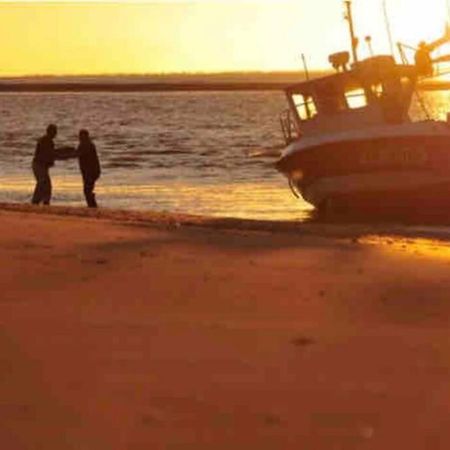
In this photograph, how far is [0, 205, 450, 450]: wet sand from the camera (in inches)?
222

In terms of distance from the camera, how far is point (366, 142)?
82.7 ft

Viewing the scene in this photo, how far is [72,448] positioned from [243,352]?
1.88m

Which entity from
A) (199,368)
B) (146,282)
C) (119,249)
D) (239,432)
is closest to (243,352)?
(199,368)

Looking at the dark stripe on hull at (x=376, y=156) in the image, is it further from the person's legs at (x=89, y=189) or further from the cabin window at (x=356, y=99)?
the person's legs at (x=89, y=189)

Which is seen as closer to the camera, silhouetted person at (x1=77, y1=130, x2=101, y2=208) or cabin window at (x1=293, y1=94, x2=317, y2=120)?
silhouetted person at (x1=77, y1=130, x2=101, y2=208)

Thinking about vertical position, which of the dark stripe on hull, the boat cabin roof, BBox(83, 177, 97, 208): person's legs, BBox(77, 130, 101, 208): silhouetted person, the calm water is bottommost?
the calm water

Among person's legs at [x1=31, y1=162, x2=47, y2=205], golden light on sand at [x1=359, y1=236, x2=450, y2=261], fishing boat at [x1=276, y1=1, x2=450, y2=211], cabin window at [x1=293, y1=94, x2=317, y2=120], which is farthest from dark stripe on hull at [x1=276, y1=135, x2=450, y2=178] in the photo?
golden light on sand at [x1=359, y1=236, x2=450, y2=261]

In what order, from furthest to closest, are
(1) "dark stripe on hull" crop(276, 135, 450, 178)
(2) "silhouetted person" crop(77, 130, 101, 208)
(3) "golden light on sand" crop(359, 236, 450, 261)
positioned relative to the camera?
1. (1) "dark stripe on hull" crop(276, 135, 450, 178)
2. (2) "silhouetted person" crop(77, 130, 101, 208)
3. (3) "golden light on sand" crop(359, 236, 450, 261)

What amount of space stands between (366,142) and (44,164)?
663 cm

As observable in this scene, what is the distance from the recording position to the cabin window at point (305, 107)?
2655 centimetres

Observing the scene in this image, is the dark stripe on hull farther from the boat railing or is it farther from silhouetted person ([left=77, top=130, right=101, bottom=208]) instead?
silhouetted person ([left=77, top=130, right=101, bottom=208])

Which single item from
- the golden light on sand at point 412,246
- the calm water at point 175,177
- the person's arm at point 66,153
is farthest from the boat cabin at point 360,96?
the golden light on sand at point 412,246

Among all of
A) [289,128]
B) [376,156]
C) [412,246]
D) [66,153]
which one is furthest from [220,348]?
[289,128]

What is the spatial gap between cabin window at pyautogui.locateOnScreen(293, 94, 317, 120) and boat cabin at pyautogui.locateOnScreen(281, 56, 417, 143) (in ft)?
0.08
